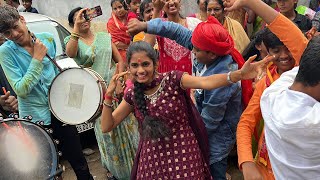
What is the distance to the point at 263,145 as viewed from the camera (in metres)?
2.17

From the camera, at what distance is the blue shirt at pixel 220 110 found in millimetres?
2404

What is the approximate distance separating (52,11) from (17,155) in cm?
815

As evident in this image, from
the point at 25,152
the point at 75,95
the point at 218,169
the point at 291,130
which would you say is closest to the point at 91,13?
the point at 75,95

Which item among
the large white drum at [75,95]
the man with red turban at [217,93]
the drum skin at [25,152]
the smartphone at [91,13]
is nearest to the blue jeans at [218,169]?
the man with red turban at [217,93]

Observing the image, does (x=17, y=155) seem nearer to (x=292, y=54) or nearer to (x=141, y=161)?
(x=141, y=161)

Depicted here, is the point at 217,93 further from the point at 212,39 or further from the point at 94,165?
the point at 94,165

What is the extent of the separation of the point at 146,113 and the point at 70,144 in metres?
1.19

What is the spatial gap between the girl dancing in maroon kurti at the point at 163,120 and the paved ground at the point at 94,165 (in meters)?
1.51

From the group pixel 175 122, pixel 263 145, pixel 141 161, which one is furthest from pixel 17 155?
pixel 263 145

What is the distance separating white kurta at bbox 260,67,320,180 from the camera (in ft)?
4.59

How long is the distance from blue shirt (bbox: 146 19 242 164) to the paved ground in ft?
4.44

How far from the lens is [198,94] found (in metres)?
2.61

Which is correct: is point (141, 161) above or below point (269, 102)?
below

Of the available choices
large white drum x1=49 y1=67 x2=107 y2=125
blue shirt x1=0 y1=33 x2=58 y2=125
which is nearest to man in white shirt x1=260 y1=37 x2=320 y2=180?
large white drum x1=49 y1=67 x2=107 y2=125
